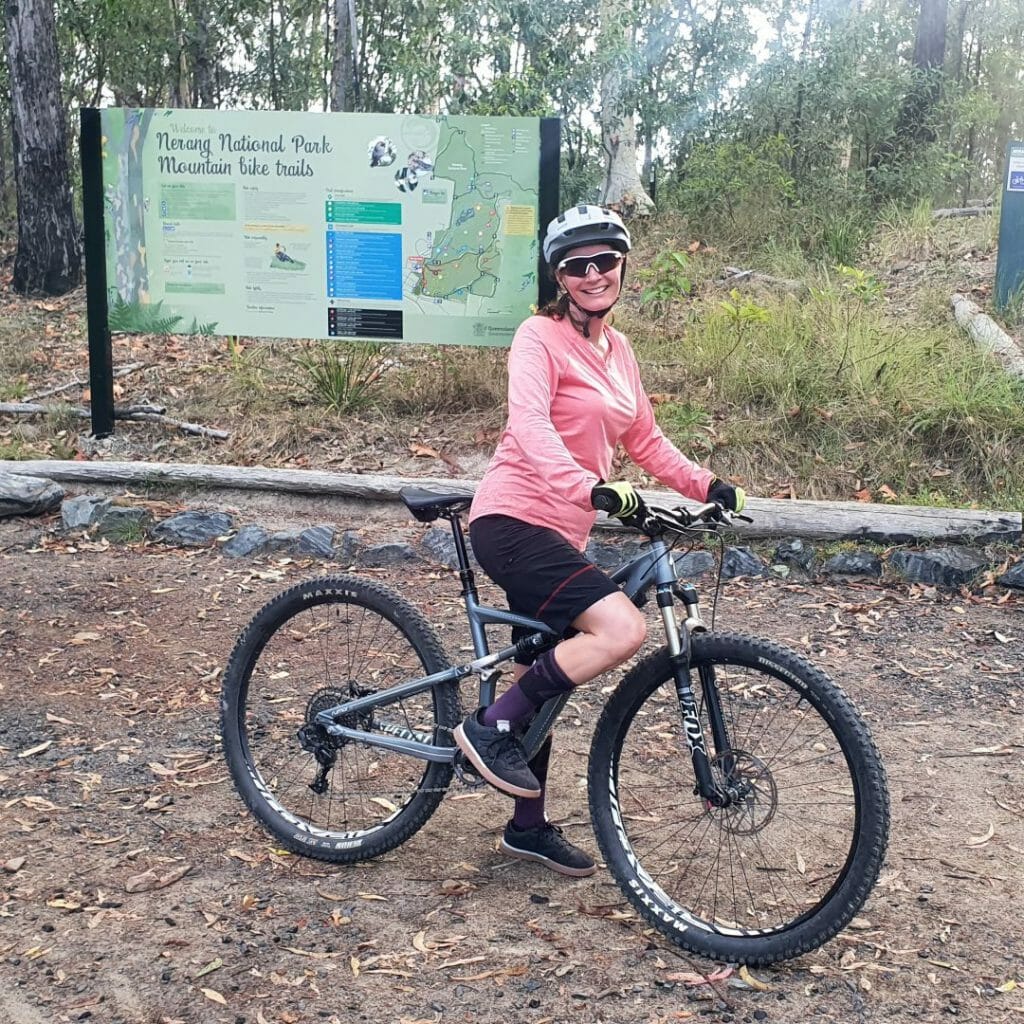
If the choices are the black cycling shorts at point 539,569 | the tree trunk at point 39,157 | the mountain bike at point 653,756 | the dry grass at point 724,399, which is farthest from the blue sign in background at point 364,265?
the tree trunk at point 39,157

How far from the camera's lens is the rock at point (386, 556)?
6.75m

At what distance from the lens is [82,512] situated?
23.4 feet

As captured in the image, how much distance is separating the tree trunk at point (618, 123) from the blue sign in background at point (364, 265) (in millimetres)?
6071

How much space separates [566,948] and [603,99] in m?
11.9

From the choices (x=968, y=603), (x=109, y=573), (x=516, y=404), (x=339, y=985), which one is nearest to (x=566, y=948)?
(x=339, y=985)

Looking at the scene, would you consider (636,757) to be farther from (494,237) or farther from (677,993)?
(494,237)

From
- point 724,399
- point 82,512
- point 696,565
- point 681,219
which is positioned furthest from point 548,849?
point 681,219

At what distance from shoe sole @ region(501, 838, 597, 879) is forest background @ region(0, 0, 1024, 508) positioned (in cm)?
394

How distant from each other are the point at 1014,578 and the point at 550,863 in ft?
11.8

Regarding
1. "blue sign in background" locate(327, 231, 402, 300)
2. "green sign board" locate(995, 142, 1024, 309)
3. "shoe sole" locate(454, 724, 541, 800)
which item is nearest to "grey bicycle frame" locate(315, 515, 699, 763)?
"shoe sole" locate(454, 724, 541, 800)

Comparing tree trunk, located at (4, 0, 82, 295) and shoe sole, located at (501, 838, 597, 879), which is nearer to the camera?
shoe sole, located at (501, 838, 597, 879)

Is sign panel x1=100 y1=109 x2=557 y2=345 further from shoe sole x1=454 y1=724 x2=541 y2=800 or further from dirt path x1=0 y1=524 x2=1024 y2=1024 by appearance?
shoe sole x1=454 y1=724 x2=541 y2=800

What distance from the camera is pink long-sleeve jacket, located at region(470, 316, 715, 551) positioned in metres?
3.25

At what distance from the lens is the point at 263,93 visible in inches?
676
